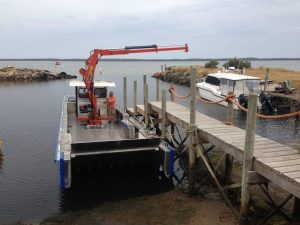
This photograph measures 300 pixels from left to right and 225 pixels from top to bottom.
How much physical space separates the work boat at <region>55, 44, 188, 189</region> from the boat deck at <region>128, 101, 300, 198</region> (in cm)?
157

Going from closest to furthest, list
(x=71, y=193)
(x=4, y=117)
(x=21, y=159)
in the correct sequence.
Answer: (x=71, y=193), (x=21, y=159), (x=4, y=117)

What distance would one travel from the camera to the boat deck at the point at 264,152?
257 inches

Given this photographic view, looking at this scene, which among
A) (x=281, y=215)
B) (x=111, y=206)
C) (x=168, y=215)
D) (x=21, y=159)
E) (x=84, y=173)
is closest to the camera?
(x=281, y=215)

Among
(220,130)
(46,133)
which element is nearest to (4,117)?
(46,133)

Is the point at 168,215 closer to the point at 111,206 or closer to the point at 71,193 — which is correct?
the point at 111,206

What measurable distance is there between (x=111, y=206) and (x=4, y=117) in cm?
1837

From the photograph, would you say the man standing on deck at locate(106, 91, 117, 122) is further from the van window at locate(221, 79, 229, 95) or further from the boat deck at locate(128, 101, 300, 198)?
the van window at locate(221, 79, 229, 95)

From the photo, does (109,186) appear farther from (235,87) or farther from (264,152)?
(235,87)

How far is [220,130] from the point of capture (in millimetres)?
10203

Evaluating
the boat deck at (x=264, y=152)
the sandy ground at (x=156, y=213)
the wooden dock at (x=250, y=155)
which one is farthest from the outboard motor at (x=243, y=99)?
the sandy ground at (x=156, y=213)

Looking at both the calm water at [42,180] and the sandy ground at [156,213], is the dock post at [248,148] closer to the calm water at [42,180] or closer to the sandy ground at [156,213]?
the sandy ground at [156,213]

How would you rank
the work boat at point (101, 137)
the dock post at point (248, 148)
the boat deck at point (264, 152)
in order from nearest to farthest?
1. the boat deck at point (264, 152)
2. the dock post at point (248, 148)
3. the work boat at point (101, 137)

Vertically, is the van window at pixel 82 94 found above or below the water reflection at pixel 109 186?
above

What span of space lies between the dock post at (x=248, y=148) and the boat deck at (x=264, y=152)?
0.17 metres
